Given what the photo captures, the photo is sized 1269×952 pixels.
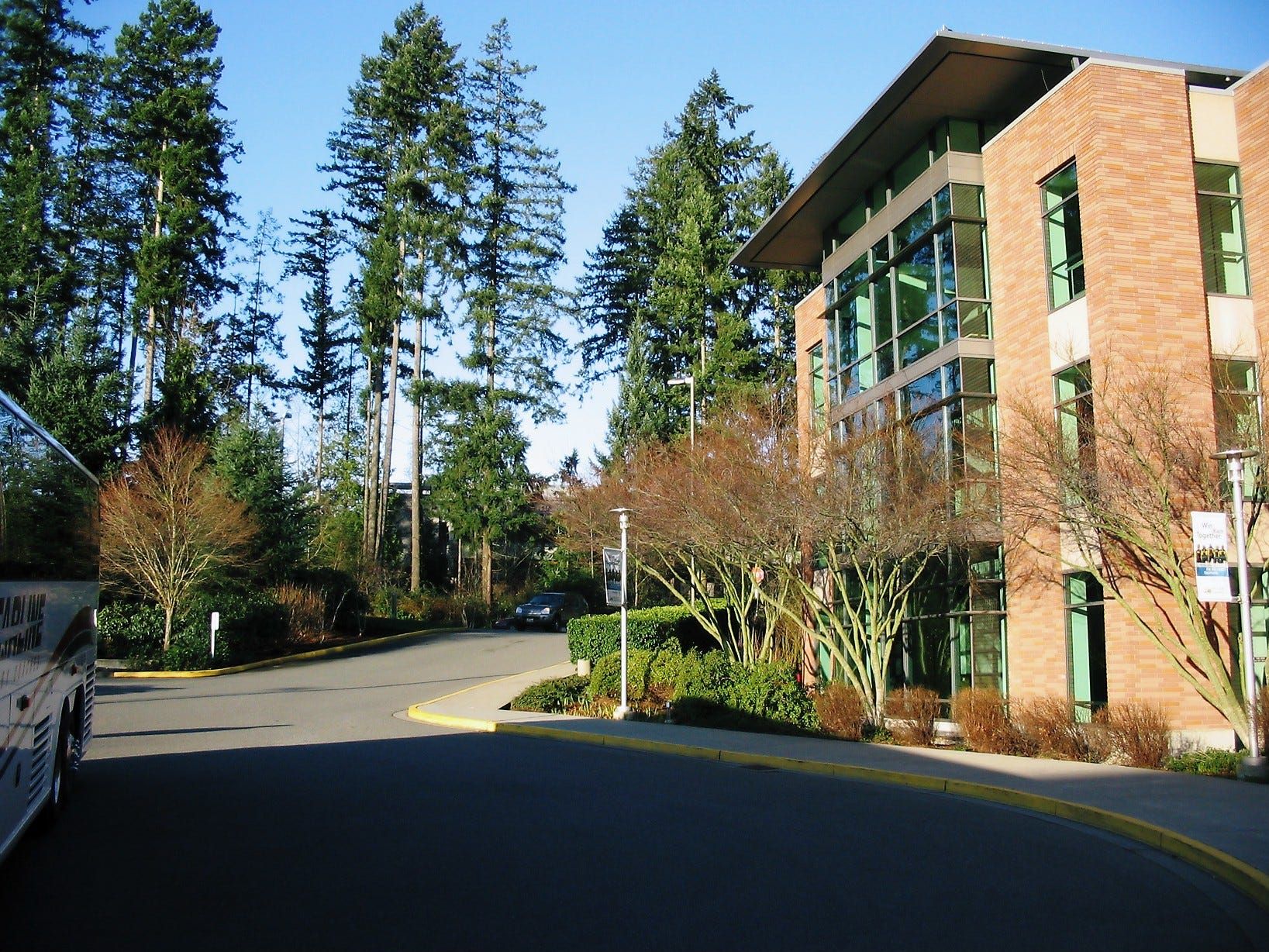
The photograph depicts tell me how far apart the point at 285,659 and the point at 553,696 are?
1226 centimetres

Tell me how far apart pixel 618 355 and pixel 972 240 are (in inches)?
1411

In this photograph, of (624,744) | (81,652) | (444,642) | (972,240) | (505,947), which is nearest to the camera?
(505,947)

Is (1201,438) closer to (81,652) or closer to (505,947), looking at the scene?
(505,947)

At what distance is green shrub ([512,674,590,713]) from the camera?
22.9m

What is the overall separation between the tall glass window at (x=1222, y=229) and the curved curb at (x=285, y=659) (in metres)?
24.1

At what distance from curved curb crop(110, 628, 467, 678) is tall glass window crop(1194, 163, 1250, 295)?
79.2ft

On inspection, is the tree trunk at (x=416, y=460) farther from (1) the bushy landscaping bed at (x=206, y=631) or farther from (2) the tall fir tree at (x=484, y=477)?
(1) the bushy landscaping bed at (x=206, y=631)

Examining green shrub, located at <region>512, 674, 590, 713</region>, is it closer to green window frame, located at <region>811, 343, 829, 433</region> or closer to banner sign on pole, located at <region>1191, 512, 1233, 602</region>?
green window frame, located at <region>811, 343, 829, 433</region>

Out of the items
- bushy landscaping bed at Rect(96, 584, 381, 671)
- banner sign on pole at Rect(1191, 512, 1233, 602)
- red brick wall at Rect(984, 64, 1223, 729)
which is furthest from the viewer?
bushy landscaping bed at Rect(96, 584, 381, 671)

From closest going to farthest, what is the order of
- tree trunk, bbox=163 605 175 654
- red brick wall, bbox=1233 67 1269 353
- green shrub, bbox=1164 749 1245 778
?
green shrub, bbox=1164 749 1245 778
red brick wall, bbox=1233 67 1269 353
tree trunk, bbox=163 605 175 654

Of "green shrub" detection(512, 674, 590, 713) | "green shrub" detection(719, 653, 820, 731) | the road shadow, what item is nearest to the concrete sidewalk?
the road shadow

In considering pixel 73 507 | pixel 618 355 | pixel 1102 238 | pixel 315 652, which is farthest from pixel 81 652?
pixel 618 355

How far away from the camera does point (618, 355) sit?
56281 mm

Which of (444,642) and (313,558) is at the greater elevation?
(313,558)
